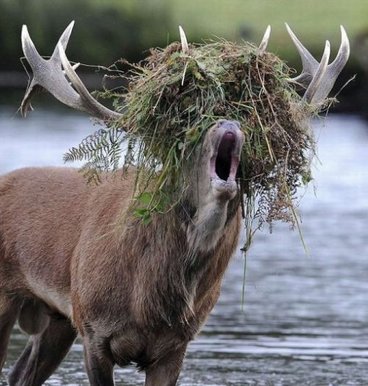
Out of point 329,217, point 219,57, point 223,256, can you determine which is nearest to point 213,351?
point 223,256

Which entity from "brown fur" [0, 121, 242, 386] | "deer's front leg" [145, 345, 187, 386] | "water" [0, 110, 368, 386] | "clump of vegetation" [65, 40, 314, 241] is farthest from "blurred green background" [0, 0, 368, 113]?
"clump of vegetation" [65, 40, 314, 241]

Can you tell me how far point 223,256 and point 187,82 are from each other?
45.4 inches

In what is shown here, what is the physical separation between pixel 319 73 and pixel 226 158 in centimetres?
136

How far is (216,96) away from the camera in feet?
27.8

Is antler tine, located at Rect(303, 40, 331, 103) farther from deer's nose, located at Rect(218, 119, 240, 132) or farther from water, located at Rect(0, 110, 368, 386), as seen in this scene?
deer's nose, located at Rect(218, 119, 240, 132)

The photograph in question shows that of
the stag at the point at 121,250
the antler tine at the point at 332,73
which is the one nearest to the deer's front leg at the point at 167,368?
the stag at the point at 121,250

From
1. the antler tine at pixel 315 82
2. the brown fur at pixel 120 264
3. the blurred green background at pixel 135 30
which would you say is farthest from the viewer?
the blurred green background at pixel 135 30

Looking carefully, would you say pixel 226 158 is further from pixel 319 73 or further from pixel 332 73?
pixel 332 73

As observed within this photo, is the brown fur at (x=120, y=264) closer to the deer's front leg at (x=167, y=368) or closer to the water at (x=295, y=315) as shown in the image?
the deer's front leg at (x=167, y=368)

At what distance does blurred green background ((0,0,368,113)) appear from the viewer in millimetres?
40656

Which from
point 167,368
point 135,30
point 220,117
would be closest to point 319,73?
point 220,117

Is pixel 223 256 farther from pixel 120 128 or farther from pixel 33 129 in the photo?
pixel 33 129

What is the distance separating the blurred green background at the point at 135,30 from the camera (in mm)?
40656

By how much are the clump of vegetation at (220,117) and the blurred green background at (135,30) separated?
29891 mm
